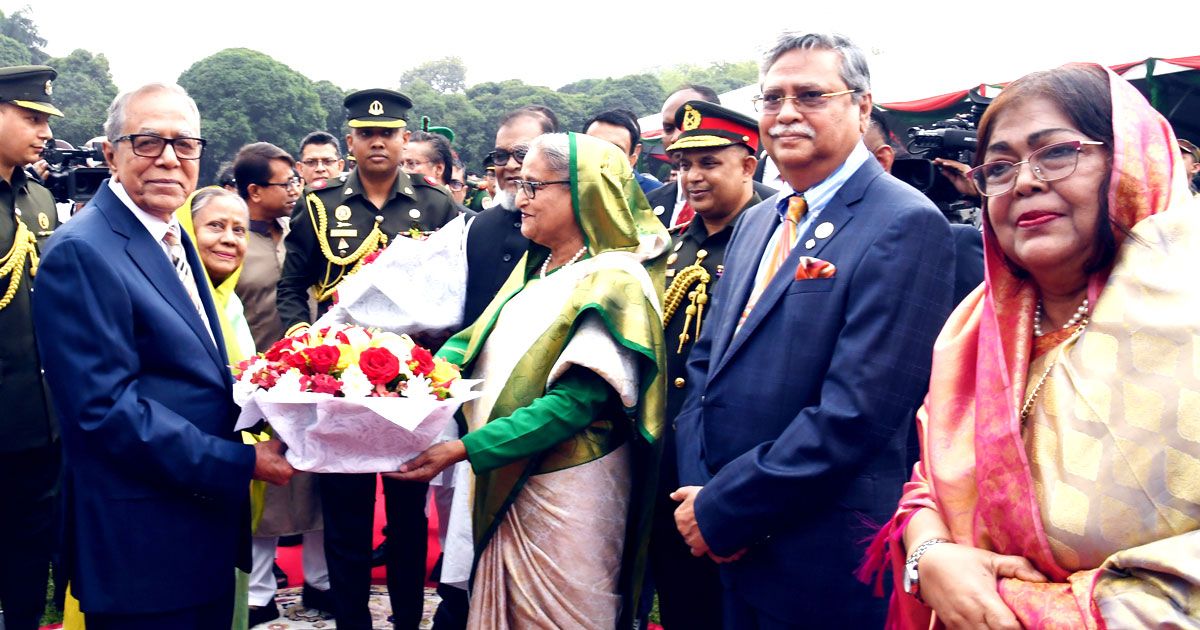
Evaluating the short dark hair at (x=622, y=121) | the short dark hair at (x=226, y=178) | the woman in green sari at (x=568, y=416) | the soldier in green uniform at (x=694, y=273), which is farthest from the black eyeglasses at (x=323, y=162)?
the woman in green sari at (x=568, y=416)

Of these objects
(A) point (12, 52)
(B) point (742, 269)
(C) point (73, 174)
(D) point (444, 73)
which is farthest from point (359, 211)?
(D) point (444, 73)

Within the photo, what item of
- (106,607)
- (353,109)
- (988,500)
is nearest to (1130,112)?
(988,500)

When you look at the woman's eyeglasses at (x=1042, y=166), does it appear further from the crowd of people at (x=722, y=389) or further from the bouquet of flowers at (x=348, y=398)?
the bouquet of flowers at (x=348, y=398)

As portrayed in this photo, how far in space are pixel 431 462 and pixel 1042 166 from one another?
1958 mm

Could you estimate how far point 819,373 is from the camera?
2.57 m

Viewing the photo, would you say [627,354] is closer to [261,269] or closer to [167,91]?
[167,91]

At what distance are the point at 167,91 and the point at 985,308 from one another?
2368 millimetres

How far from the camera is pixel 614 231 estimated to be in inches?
134

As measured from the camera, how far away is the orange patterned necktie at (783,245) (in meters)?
2.85

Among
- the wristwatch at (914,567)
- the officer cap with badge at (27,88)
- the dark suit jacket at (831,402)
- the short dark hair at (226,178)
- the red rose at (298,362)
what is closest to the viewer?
the wristwatch at (914,567)

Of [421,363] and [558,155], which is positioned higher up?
[558,155]

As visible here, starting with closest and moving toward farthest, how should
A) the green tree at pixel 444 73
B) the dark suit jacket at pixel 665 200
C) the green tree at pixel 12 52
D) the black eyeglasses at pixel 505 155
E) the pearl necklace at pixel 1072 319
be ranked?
the pearl necklace at pixel 1072 319
the black eyeglasses at pixel 505 155
the dark suit jacket at pixel 665 200
the green tree at pixel 12 52
the green tree at pixel 444 73

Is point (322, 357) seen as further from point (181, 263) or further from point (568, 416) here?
point (568, 416)

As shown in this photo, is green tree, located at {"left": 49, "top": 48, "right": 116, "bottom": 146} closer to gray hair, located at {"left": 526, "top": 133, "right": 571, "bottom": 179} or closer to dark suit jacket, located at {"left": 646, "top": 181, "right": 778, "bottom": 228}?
dark suit jacket, located at {"left": 646, "top": 181, "right": 778, "bottom": 228}
